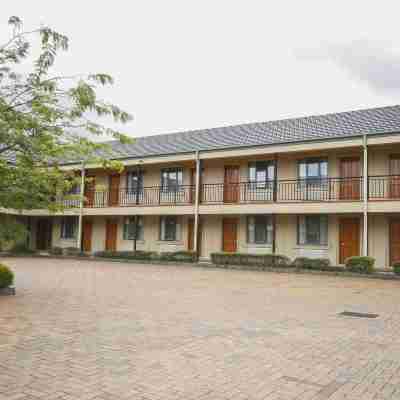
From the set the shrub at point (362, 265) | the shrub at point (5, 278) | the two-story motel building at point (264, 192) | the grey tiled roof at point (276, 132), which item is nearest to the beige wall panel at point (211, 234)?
the two-story motel building at point (264, 192)

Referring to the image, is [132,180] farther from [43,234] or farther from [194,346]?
[194,346]

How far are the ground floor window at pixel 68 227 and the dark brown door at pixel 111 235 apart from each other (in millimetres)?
2556

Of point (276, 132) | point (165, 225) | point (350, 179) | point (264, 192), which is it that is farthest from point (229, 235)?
point (350, 179)

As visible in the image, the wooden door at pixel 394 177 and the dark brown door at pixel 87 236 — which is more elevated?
the wooden door at pixel 394 177

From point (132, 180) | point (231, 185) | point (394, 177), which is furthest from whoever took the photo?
point (132, 180)

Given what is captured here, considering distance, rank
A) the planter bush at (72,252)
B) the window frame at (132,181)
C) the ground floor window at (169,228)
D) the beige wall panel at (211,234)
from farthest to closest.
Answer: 1. the window frame at (132,181)
2. the planter bush at (72,252)
3. the ground floor window at (169,228)
4. the beige wall panel at (211,234)

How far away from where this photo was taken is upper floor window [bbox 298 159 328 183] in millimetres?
20438

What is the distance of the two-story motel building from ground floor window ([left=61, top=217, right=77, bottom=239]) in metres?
0.10

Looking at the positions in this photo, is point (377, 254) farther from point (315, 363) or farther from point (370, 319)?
point (315, 363)

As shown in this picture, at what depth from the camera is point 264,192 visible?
2186cm

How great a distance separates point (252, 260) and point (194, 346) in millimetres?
14126

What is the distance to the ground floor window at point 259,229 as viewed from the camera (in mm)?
21797

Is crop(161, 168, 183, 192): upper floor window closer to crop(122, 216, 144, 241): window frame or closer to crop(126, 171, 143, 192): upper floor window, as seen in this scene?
crop(126, 171, 143, 192): upper floor window

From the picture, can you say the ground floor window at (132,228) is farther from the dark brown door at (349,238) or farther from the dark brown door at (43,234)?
the dark brown door at (349,238)
